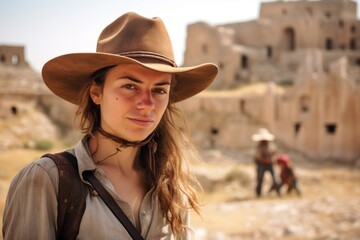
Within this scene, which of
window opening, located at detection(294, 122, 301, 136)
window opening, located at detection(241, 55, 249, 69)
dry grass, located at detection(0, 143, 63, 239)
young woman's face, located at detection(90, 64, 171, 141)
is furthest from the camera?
window opening, located at detection(241, 55, 249, 69)

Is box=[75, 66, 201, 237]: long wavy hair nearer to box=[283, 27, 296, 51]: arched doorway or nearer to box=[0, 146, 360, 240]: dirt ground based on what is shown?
box=[0, 146, 360, 240]: dirt ground

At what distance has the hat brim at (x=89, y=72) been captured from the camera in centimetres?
216

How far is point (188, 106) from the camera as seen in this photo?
26.7 meters

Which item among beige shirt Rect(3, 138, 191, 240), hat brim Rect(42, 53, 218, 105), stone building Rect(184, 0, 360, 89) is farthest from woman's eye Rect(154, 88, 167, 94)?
stone building Rect(184, 0, 360, 89)

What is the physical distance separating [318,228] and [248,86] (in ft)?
73.2

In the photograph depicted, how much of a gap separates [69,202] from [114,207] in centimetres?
25

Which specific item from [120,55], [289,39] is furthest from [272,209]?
[289,39]

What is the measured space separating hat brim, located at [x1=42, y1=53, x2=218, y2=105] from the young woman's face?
0.07 meters

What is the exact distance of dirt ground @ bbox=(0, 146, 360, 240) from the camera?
27.1ft

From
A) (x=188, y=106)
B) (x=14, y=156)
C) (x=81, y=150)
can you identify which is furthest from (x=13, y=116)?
(x=81, y=150)

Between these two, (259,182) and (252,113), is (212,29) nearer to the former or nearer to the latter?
(252,113)

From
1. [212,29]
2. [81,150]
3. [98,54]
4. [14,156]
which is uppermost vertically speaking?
[212,29]

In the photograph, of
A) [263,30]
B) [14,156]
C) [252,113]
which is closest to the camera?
[14,156]

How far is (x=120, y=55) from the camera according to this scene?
7.06ft
